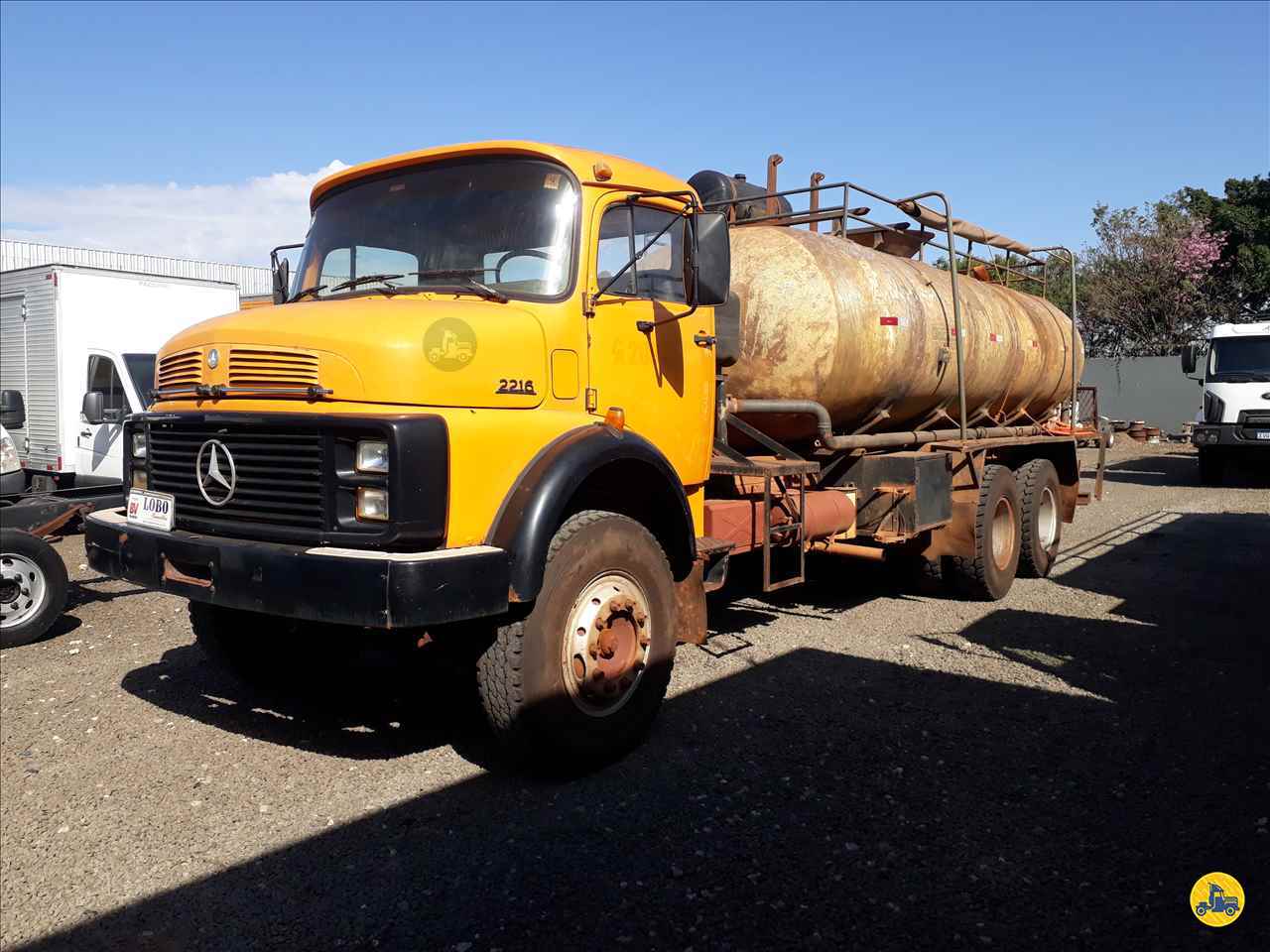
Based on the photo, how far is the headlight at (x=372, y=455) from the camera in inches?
141

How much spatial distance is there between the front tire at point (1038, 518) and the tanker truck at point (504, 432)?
123 inches

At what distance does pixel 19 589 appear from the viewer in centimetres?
664

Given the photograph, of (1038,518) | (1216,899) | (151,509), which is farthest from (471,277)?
(1038,518)

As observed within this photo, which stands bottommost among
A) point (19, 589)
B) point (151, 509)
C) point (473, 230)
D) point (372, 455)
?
point (19, 589)

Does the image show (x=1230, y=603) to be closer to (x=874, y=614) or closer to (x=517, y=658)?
(x=874, y=614)

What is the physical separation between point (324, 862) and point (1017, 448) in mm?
7294

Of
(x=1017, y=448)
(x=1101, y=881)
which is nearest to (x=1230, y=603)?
(x=1017, y=448)

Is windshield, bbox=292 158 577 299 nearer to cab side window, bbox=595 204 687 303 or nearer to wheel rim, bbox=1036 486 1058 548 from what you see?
cab side window, bbox=595 204 687 303

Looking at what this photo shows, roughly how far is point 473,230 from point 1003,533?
18.7 feet

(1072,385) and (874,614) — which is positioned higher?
(1072,385)

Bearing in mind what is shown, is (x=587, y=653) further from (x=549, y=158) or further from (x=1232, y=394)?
(x=1232, y=394)

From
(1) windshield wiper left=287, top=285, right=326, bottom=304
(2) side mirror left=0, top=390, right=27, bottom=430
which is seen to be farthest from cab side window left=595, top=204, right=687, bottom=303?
(2) side mirror left=0, top=390, right=27, bottom=430

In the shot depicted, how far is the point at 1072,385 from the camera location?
400 inches

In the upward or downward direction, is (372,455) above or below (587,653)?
above
